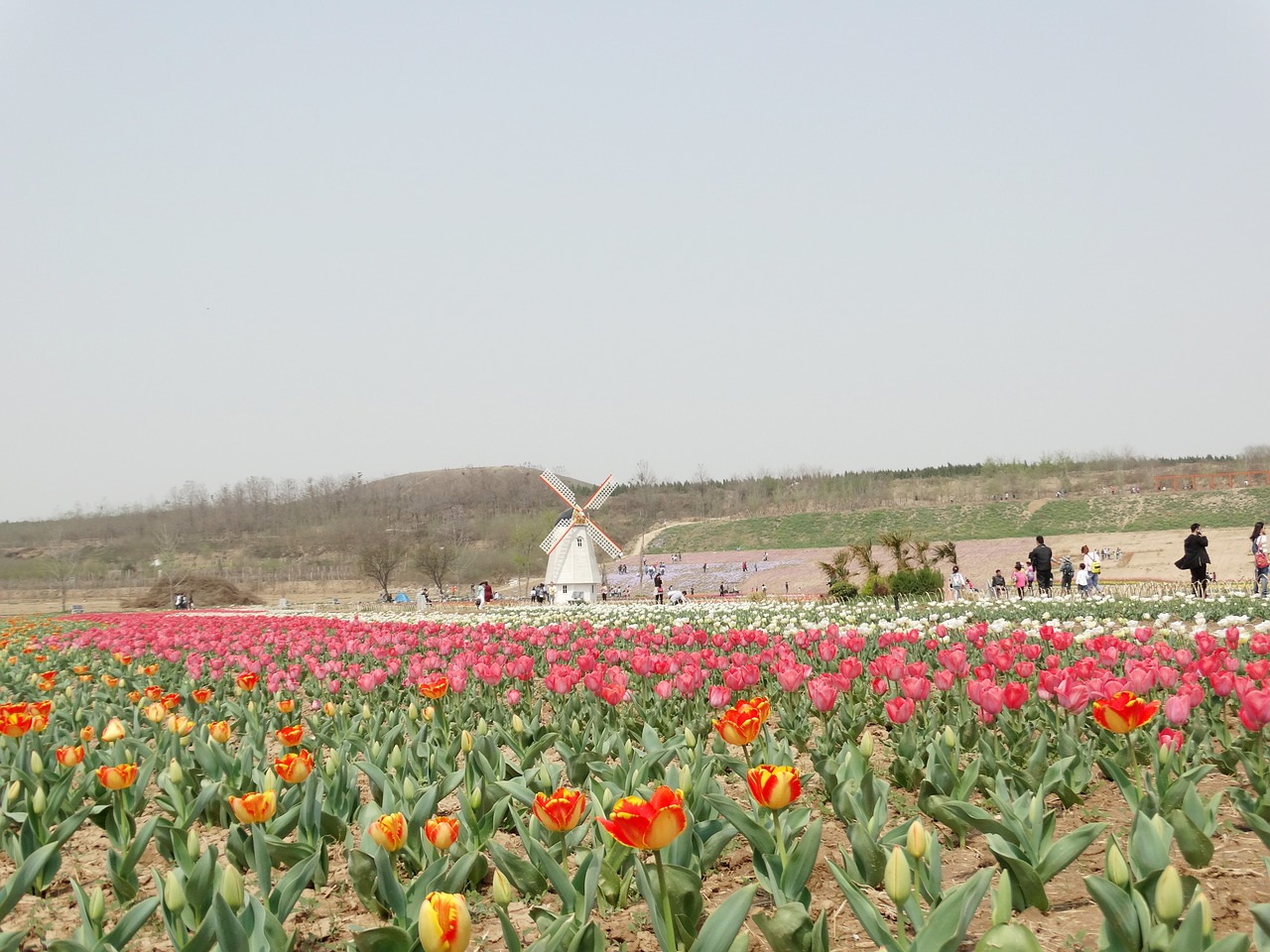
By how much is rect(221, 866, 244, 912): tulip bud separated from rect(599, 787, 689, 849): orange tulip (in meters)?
1.18

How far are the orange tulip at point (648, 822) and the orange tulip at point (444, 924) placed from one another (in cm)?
40

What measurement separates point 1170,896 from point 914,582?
799 inches

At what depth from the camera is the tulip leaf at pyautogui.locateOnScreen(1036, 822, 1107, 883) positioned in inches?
122

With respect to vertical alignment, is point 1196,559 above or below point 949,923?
below

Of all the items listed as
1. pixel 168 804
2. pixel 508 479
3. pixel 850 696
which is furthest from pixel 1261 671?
pixel 508 479

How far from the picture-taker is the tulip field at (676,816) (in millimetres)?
2570

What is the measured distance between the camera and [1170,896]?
2248mm

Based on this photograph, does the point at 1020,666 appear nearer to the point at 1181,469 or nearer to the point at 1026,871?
the point at 1026,871

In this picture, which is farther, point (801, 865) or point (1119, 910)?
point (801, 865)

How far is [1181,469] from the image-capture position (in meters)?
86.9

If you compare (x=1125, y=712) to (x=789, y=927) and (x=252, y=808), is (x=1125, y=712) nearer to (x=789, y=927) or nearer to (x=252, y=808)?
(x=789, y=927)

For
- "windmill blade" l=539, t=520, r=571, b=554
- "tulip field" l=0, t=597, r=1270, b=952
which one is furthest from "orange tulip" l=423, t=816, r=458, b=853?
"windmill blade" l=539, t=520, r=571, b=554

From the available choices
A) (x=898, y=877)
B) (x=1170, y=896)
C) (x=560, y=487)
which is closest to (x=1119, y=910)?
(x=1170, y=896)

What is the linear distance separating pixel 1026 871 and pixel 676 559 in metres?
59.7
